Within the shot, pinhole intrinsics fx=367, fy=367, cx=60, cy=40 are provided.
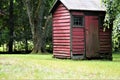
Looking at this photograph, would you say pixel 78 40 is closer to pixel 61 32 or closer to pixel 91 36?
pixel 91 36

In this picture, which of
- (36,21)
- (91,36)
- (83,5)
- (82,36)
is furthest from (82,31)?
(36,21)

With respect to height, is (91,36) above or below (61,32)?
below

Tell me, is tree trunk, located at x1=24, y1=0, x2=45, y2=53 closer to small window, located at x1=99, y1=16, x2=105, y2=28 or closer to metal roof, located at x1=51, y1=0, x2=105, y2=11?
metal roof, located at x1=51, y1=0, x2=105, y2=11

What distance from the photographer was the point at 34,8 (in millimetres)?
40906

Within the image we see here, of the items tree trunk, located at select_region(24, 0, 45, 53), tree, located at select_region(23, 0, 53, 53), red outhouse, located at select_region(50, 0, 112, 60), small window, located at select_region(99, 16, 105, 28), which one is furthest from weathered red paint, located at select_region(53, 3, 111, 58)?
tree trunk, located at select_region(24, 0, 45, 53)

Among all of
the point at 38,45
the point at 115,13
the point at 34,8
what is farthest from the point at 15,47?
the point at 115,13

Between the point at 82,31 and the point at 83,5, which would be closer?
the point at 82,31

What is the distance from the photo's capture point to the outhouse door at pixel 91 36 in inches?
984

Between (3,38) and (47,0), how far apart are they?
6585mm

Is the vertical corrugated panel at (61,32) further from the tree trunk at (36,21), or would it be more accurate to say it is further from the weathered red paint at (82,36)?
the tree trunk at (36,21)

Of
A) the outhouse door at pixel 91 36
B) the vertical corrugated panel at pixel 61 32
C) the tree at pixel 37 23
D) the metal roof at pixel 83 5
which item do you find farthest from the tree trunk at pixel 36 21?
the outhouse door at pixel 91 36

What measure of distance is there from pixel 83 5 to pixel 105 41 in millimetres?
2993

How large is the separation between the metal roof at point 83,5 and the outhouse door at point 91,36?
67cm

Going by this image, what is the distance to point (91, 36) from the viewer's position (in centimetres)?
2516
